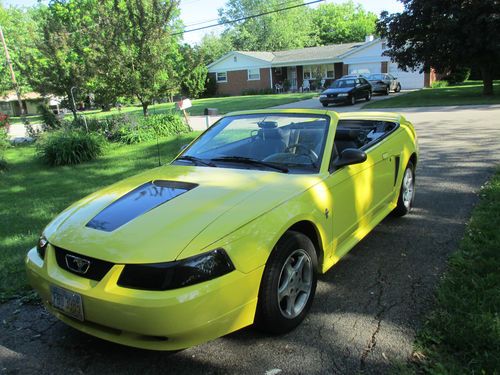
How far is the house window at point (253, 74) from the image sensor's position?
45438mm

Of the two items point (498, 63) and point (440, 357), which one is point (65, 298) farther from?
point (498, 63)

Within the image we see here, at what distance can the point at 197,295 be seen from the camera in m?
2.38

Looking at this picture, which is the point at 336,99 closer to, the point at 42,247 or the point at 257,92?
the point at 42,247

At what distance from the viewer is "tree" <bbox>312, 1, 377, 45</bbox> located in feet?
232

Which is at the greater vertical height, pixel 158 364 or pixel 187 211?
pixel 187 211

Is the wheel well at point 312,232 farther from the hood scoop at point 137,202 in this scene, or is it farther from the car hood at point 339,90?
the car hood at point 339,90

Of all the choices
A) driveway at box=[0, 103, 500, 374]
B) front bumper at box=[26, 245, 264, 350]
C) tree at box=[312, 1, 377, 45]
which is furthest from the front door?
front bumper at box=[26, 245, 264, 350]

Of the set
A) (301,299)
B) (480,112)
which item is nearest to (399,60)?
(480,112)

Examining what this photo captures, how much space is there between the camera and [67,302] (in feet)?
8.73

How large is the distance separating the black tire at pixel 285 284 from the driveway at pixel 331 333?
0.41ft

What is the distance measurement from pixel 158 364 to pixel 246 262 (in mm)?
940

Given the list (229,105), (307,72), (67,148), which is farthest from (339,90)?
(307,72)

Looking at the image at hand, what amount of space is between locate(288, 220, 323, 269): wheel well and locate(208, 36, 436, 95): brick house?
128ft

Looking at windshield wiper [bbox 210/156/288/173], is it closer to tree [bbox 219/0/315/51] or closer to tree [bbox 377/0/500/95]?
tree [bbox 377/0/500/95]
